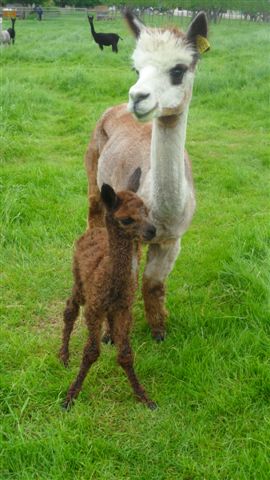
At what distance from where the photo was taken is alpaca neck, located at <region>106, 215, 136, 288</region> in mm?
2658

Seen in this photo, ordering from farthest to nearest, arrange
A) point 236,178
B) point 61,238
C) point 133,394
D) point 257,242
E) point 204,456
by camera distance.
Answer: point 236,178 < point 61,238 < point 257,242 < point 133,394 < point 204,456

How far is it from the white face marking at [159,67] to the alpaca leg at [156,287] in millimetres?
1035

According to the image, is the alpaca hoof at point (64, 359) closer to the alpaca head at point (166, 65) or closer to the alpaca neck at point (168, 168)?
the alpaca neck at point (168, 168)

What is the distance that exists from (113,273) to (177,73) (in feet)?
3.37

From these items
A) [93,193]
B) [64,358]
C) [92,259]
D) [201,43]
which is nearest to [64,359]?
[64,358]

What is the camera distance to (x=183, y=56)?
2662mm

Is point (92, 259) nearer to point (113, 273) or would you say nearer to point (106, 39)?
point (113, 273)

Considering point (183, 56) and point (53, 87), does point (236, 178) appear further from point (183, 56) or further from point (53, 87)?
point (53, 87)

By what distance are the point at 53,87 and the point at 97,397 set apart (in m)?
9.87

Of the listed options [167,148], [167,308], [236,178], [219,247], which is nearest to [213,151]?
[236,178]

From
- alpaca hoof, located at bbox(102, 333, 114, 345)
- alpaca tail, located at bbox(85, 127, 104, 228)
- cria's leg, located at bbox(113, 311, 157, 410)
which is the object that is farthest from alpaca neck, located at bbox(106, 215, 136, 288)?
alpaca tail, located at bbox(85, 127, 104, 228)

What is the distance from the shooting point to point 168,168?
9.52 ft

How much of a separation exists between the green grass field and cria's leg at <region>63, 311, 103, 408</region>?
0.07m

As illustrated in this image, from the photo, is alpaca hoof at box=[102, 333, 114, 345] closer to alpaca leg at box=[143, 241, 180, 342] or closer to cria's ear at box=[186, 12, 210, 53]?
alpaca leg at box=[143, 241, 180, 342]
